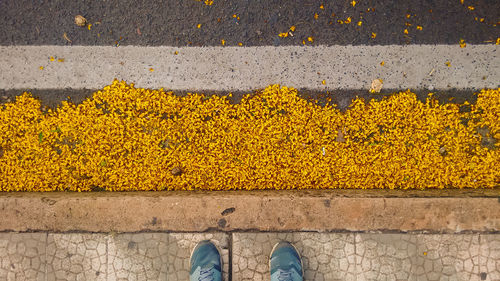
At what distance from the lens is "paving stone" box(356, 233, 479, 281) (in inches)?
93.6

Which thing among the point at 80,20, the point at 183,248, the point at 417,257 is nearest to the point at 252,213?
the point at 183,248

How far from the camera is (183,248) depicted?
2.43 m

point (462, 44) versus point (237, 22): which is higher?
point (237, 22)

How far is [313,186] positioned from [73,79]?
2449mm

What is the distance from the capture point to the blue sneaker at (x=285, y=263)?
2.28 meters

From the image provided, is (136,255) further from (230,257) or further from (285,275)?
(285,275)

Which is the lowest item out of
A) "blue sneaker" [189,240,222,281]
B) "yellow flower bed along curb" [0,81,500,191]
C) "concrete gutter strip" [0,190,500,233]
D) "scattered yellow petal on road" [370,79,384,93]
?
"blue sneaker" [189,240,222,281]

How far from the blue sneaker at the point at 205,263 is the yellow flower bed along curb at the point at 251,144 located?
0.52m

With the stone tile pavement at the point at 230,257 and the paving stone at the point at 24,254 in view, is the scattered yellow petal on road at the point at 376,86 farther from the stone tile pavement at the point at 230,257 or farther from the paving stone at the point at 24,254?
the paving stone at the point at 24,254

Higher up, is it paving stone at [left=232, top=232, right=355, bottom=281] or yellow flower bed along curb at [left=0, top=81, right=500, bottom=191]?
yellow flower bed along curb at [left=0, top=81, right=500, bottom=191]

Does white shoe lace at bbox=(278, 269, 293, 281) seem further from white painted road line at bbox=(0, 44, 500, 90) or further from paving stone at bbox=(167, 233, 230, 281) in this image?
white painted road line at bbox=(0, 44, 500, 90)

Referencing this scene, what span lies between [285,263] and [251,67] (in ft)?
5.70

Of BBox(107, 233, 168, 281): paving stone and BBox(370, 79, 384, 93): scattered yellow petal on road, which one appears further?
BBox(370, 79, 384, 93): scattered yellow petal on road

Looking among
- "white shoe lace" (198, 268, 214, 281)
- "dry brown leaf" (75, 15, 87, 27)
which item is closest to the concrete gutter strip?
"white shoe lace" (198, 268, 214, 281)
